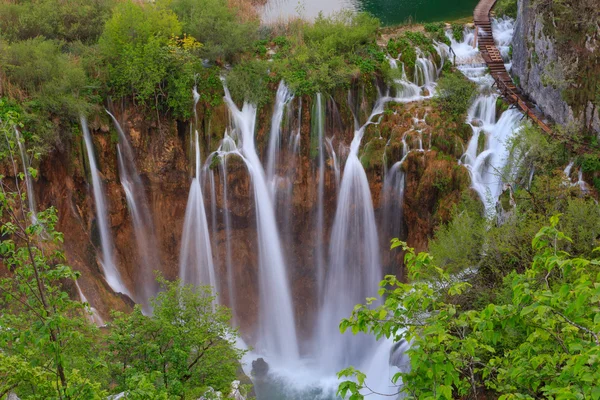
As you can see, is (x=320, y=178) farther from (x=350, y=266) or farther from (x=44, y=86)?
(x=44, y=86)

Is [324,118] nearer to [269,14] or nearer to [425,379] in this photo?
[269,14]

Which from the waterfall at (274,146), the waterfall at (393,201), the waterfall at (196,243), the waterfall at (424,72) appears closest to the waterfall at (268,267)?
the waterfall at (274,146)

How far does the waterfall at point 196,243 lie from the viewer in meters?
20.9

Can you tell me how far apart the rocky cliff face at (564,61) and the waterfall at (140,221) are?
50.7ft

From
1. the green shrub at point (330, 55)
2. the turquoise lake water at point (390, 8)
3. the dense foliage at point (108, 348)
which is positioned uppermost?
the turquoise lake water at point (390, 8)

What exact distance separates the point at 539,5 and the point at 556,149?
19.5 ft

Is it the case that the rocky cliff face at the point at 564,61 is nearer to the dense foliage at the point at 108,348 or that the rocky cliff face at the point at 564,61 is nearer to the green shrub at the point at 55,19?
the dense foliage at the point at 108,348

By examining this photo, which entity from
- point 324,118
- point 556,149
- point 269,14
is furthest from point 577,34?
point 269,14

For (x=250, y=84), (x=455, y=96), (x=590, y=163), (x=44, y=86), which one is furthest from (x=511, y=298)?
(x=44, y=86)

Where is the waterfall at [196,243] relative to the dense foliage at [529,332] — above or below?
below

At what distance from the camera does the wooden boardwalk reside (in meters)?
20.5

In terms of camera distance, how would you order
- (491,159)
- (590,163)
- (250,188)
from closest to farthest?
(590,163) < (491,159) < (250,188)

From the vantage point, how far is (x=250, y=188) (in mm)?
21031

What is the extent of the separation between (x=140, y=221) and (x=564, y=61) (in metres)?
16.4
